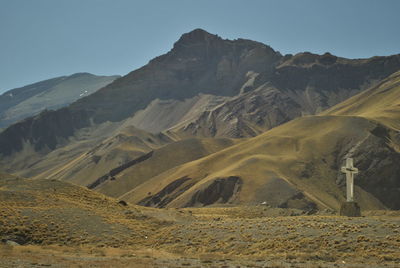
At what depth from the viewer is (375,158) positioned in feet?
453

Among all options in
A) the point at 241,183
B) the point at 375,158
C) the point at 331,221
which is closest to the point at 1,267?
the point at 331,221

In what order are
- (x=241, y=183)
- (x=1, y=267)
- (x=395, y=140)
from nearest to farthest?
(x=1, y=267) → (x=241, y=183) → (x=395, y=140)

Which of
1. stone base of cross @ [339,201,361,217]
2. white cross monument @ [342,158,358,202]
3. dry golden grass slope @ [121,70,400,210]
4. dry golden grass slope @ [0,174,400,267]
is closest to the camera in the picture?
dry golden grass slope @ [0,174,400,267]

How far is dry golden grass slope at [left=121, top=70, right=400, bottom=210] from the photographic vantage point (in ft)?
399

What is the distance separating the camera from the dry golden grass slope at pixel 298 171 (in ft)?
399

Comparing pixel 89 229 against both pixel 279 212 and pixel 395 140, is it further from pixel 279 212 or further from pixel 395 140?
pixel 395 140

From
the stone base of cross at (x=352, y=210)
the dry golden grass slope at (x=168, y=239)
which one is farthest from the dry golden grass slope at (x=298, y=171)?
the dry golden grass slope at (x=168, y=239)

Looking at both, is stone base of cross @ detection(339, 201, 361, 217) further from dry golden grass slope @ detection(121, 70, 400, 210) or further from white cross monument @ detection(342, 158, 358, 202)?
dry golden grass slope @ detection(121, 70, 400, 210)

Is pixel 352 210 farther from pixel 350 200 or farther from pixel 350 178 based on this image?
pixel 350 178

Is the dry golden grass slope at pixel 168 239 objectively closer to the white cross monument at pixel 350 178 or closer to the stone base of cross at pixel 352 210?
the stone base of cross at pixel 352 210

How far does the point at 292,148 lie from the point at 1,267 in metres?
135

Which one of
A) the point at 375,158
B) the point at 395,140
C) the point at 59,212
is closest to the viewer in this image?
the point at 59,212

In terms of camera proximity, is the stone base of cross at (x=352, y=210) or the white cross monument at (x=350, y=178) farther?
the stone base of cross at (x=352, y=210)

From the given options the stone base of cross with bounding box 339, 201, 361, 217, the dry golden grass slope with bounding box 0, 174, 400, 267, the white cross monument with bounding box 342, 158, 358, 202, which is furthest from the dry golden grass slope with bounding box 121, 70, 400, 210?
the dry golden grass slope with bounding box 0, 174, 400, 267
